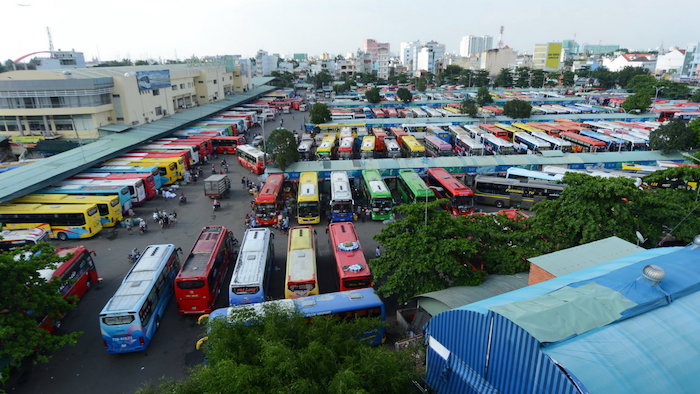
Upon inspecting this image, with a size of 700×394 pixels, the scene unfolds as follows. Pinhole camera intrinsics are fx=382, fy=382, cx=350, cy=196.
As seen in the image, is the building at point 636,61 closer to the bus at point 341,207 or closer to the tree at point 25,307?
the bus at point 341,207

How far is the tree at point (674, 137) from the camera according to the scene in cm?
2600

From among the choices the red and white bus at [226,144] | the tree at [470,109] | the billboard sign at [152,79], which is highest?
the billboard sign at [152,79]

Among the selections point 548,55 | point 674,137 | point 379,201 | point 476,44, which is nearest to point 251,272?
point 379,201

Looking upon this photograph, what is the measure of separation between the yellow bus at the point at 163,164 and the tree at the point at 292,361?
2039 cm

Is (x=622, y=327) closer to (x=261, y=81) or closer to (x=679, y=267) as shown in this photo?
(x=679, y=267)

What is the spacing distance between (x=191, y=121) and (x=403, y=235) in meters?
33.9

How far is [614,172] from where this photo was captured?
22.4 metres

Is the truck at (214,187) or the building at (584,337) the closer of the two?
the building at (584,337)

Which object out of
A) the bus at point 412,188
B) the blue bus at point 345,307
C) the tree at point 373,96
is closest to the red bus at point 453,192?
the bus at point 412,188

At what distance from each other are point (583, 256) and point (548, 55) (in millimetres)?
131544

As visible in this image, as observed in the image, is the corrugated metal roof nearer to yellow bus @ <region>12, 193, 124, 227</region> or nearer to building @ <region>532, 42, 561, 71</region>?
yellow bus @ <region>12, 193, 124, 227</region>

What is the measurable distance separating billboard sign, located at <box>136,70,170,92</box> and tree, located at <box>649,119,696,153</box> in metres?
42.5

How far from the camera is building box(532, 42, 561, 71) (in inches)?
4660

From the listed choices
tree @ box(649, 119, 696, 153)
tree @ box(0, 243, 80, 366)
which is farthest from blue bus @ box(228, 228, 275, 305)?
tree @ box(649, 119, 696, 153)
